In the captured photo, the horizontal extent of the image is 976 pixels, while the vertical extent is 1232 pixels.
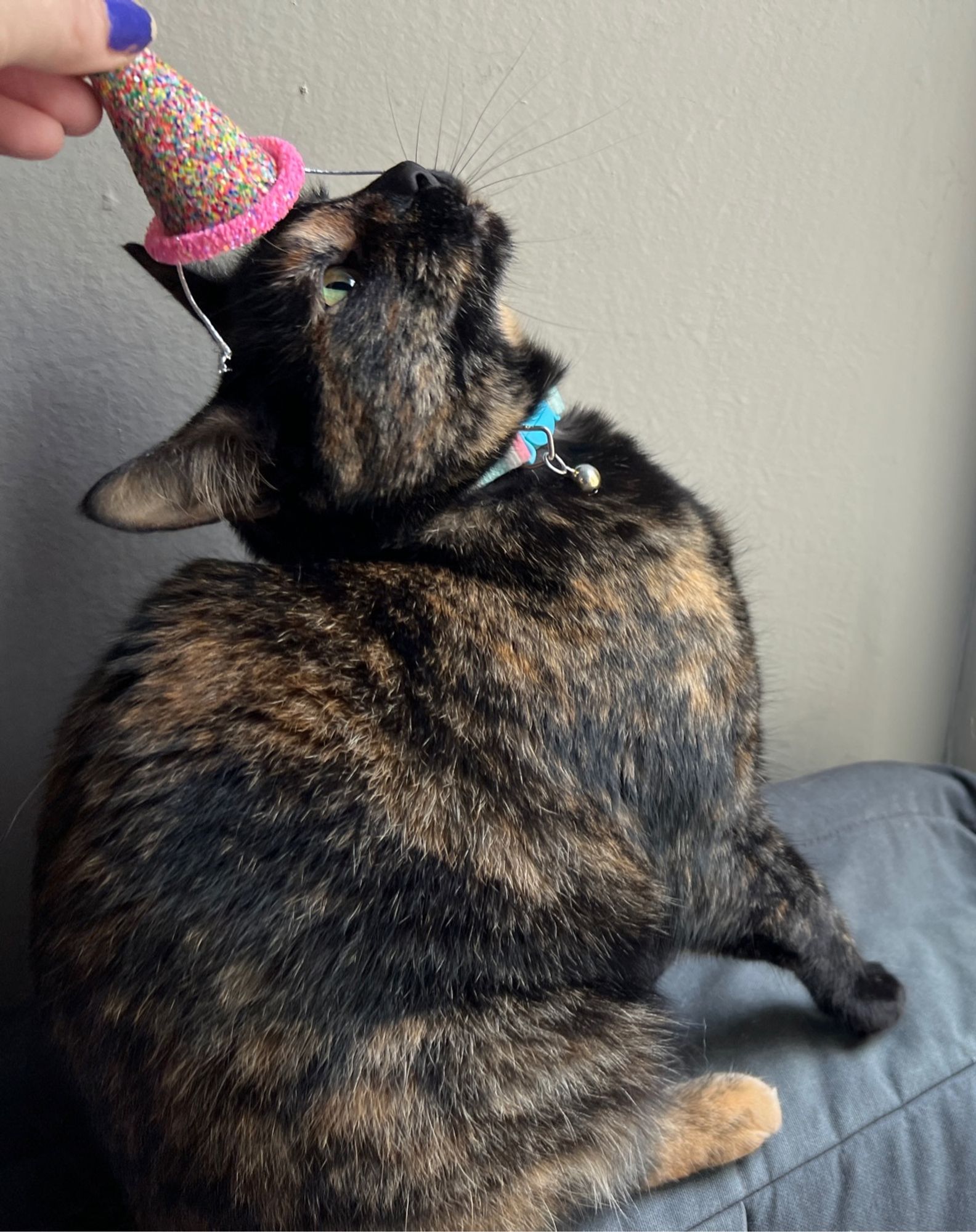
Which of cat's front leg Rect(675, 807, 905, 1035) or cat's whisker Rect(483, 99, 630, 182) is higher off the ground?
cat's whisker Rect(483, 99, 630, 182)

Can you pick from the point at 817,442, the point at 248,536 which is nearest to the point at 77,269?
the point at 248,536

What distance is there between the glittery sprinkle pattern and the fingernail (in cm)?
2

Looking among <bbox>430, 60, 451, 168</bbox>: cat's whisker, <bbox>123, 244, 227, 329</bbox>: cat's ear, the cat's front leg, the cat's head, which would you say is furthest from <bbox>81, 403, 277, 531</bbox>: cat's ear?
the cat's front leg

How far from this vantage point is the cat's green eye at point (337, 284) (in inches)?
29.1

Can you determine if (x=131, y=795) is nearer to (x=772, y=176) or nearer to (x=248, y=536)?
(x=248, y=536)

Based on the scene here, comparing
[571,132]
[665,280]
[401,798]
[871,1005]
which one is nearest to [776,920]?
[871,1005]

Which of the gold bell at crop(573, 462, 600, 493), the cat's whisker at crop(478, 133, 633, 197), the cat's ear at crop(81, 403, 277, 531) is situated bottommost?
the gold bell at crop(573, 462, 600, 493)

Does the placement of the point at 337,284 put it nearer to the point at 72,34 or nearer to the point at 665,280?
the point at 72,34

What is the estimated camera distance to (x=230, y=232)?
0.61m

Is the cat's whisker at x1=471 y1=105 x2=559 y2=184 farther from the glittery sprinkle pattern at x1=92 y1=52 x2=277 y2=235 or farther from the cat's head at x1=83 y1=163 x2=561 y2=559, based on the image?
the glittery sprinkle pattern at x1=92 y1=52 x2=277 y2=235

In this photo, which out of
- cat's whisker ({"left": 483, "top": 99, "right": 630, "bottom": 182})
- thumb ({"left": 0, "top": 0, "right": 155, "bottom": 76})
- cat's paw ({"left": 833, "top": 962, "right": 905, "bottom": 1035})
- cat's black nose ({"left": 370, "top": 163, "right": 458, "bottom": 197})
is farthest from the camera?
cat's whisker ({"left": 483, "top": 99, "right": 630, "bottom": 182})

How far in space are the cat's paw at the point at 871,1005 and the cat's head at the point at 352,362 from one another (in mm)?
642

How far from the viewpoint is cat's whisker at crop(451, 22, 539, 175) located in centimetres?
94

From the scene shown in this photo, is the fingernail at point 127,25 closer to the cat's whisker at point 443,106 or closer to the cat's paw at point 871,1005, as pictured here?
the cat's whisker at point 443,106
